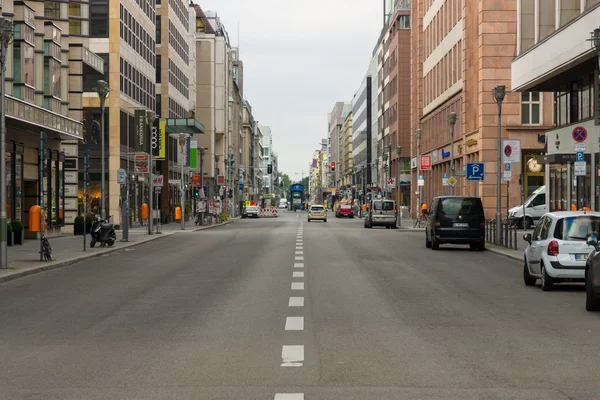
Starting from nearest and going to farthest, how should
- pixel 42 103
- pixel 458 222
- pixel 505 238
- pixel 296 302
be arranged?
pixel 296 302, pixel 458 222, pixel 505 238, pixel 42 103

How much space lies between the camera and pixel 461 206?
3259cm

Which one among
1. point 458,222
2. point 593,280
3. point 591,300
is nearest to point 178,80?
point 458,222

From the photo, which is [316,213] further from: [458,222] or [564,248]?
[564,248]

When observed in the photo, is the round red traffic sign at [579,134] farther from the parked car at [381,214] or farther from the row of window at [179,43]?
the row of window at [179,43]

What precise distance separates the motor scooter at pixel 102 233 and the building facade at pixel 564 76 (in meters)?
15.0

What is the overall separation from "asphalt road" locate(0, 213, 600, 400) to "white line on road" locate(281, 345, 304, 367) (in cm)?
2

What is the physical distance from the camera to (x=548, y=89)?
45.4 metres

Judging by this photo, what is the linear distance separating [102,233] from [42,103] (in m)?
8.18

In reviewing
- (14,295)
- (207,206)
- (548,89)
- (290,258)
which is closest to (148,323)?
(14,295)

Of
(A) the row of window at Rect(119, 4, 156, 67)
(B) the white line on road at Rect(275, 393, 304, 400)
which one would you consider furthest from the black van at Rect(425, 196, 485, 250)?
(A) the row of window at Rect(119, 4, 156, 67)

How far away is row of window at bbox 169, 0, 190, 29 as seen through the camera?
82.8m

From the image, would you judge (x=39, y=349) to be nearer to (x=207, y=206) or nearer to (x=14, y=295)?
(x=14, y=295)

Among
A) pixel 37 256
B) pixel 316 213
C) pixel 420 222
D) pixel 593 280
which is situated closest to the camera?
pixel 593 280

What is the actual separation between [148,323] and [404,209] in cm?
7931
